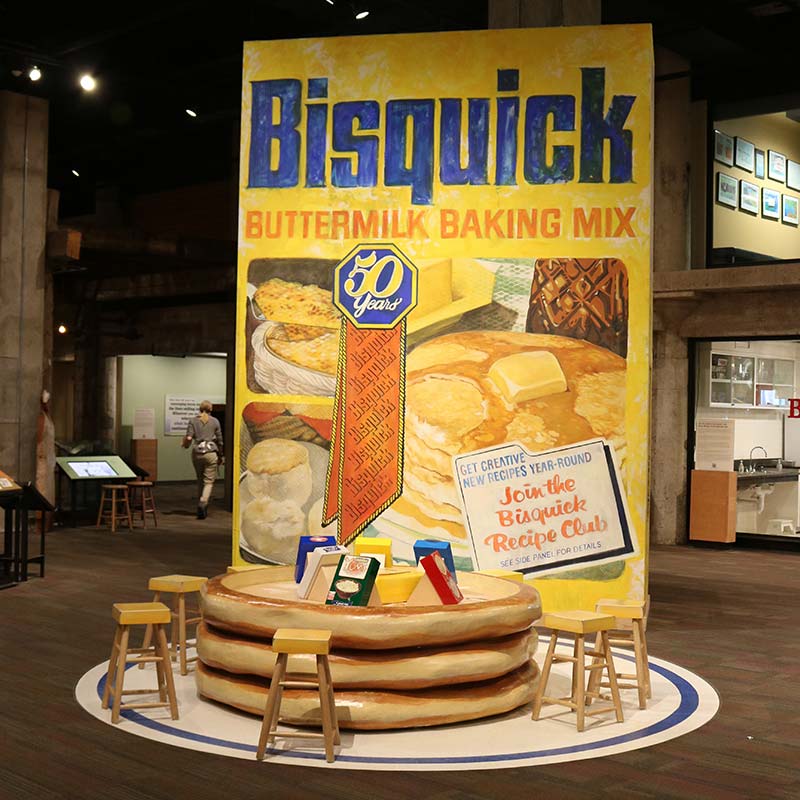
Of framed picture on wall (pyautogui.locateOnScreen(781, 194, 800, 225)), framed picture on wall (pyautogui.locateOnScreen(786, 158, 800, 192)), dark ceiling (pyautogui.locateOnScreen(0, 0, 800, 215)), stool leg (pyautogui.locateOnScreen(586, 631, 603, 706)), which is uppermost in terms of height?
dark ceiling (pyautogui.locateOnScreen(0, 0, 800, 215))

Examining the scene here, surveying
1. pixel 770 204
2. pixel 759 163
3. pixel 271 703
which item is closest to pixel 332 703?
pixel 271 703

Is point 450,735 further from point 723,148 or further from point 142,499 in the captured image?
point 723,148

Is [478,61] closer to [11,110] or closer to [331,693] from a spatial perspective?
[331,693]

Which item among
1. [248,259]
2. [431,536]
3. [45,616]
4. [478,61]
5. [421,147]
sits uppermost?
[478,61]

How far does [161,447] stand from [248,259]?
1546cm

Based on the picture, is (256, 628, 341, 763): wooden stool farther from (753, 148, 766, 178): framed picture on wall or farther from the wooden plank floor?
(753, 148, 766, 178): framed picture on wall

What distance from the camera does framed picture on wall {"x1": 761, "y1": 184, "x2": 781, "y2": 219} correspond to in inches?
534

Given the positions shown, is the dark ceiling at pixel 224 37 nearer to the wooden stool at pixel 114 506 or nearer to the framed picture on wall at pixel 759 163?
the framed picture on wall at pixel 759 163

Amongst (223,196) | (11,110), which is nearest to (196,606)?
(11,110)

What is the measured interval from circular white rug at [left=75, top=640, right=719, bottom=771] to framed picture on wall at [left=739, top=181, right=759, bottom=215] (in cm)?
875

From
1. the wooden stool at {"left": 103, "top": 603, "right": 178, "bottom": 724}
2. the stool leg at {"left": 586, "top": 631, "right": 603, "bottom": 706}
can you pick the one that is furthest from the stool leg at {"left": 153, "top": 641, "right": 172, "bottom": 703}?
the stool leg at {"left": 586, "top": 631, "right": 603, "bottom": 706}

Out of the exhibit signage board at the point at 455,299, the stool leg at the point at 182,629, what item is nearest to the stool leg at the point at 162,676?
the stool leg at the point at 182,629

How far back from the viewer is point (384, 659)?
5570 millimetres

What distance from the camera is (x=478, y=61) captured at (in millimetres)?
8477
